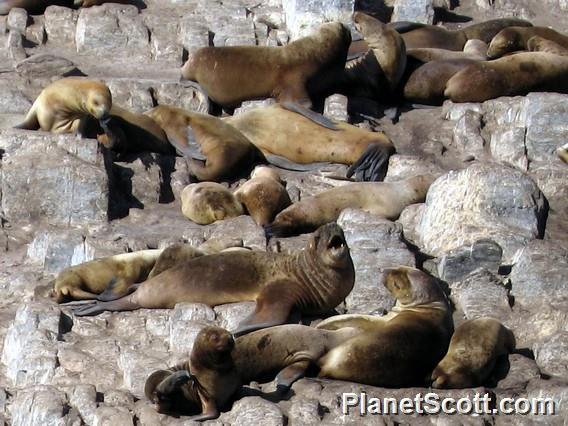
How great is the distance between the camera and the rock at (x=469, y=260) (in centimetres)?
1166

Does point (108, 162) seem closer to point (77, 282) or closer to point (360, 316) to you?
point (77, 282)

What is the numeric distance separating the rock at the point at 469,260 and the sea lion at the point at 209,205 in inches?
72.5

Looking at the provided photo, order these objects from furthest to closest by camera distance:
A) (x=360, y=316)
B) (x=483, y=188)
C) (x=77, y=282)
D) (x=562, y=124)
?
(x=562, y=124), (x=483, y=188), (x=77, y=282), (x=360, y=316)

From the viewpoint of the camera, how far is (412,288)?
35.3 ft

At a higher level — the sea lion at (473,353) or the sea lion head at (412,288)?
the sea lion head at (412,288)

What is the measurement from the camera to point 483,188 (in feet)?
40.7

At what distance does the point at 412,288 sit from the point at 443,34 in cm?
634

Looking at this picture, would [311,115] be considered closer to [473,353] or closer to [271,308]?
[271,308]

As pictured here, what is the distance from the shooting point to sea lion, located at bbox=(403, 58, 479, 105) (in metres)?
15.4

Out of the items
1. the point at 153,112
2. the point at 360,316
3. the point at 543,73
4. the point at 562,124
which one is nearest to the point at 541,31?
the point at 543,73

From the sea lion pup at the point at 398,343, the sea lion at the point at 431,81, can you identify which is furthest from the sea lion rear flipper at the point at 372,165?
the sea lion pup at the point at 398,343

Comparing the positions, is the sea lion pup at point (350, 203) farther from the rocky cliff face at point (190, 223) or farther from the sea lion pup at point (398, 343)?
the sea lion pup at point (398, 343)

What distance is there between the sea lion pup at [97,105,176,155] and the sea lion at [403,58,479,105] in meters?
2.58

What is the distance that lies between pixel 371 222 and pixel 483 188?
3.00 ft
